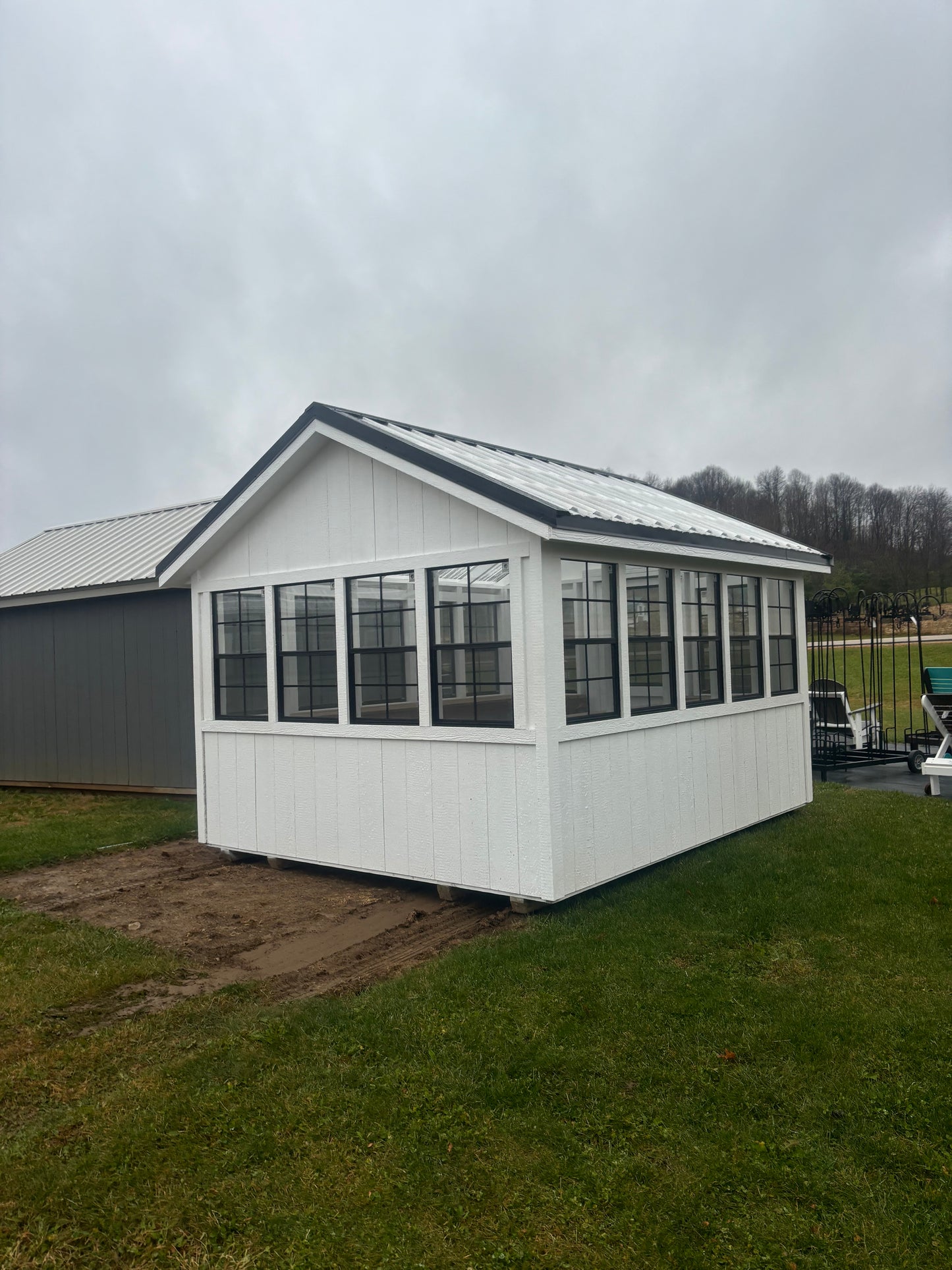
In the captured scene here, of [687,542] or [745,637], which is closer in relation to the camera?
[687,542]

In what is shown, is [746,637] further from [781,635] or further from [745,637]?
[781,635]

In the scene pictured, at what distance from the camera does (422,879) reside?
6.61 metres

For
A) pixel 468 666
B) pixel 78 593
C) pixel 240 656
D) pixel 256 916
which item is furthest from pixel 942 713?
pixel 78 593

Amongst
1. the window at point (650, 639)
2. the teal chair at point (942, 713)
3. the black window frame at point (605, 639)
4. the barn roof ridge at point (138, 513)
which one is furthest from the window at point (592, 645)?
the barn roof ridge at point (138, 513)

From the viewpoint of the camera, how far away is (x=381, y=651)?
6895mm

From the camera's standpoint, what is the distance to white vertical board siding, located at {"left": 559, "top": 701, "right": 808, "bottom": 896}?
6.14 metres

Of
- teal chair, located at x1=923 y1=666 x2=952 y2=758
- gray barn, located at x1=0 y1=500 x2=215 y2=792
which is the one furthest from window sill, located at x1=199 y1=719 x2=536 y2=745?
teal chair, located at x1=923 y1=666 x2=952 y2=758

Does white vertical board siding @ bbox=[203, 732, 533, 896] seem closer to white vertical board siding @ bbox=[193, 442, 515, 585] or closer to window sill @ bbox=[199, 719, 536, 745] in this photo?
window sill @ bbox=[199, 719, 536, 745]

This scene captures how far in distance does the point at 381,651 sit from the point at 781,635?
14.4 feet

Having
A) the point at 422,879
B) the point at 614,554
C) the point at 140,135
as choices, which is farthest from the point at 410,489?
the point at 140,135

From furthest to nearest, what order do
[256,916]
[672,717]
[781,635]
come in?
[781,635]
[672,717]
[256,916]

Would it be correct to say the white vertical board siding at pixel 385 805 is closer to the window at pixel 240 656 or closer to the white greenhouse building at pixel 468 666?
the white greenhouse building at pixel 468 666

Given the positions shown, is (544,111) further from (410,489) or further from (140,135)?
(410,489)

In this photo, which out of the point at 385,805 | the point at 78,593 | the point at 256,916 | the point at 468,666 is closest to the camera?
the point at 256,916
